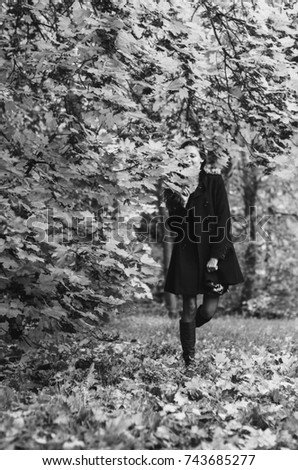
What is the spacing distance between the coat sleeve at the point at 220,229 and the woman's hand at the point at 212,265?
0.04 meters

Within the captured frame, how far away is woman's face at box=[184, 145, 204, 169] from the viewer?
5289 millimetres

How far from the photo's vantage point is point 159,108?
648cm

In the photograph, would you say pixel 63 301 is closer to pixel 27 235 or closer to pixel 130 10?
pixel 27 235

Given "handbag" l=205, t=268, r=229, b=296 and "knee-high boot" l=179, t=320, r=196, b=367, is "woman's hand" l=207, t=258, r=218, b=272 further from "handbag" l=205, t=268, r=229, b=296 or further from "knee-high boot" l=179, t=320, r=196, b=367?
"knee-high boot" l=179, t=320, r=196, b=367

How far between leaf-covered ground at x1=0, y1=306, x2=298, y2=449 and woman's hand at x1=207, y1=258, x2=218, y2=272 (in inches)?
36.4

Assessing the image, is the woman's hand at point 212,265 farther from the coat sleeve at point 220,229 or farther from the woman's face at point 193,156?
the woman's face at point 193,156

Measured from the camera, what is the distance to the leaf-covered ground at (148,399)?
334 centimetres

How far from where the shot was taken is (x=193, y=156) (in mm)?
5359

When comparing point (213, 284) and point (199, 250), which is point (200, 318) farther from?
point (199, 250)

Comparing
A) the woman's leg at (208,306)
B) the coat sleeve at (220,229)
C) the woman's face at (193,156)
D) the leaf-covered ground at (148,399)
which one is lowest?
the leaf-covered ground at (148,399)

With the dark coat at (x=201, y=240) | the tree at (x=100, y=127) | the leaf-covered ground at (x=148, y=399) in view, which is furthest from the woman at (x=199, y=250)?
the leaf-covered ground at (x=148, y=399)

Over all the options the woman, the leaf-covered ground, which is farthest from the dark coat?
the leaf-covered ground
